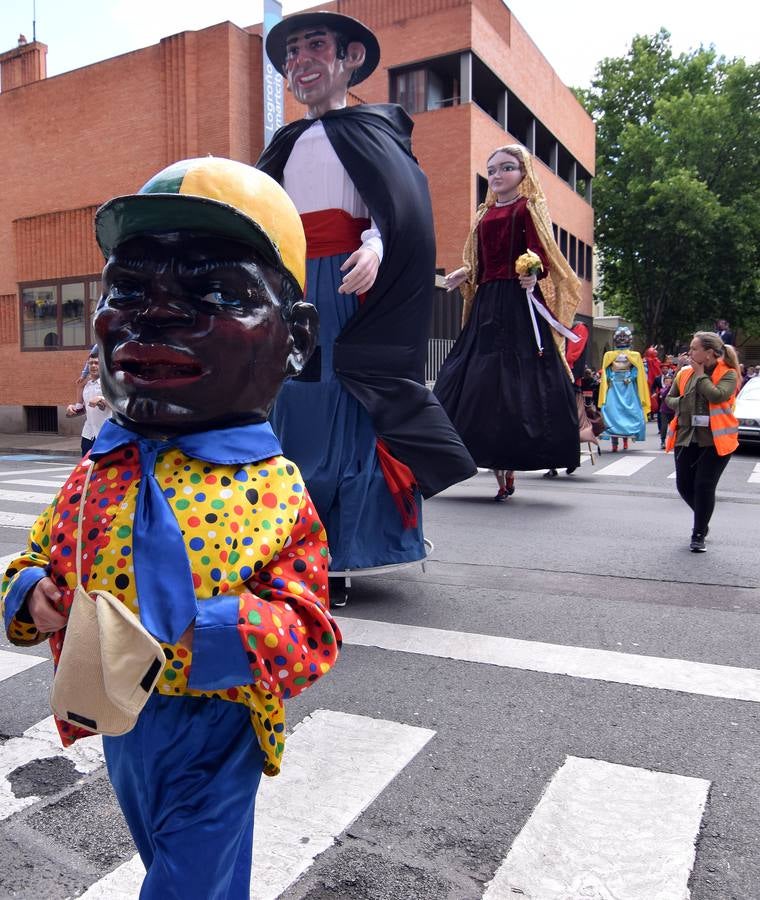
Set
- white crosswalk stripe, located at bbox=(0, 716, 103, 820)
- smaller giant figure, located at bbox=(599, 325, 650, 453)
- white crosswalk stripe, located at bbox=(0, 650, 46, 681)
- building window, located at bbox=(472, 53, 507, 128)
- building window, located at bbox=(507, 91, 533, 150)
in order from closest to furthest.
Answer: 1. white crosswalk stripe, located at bbox=(0, 716, 103, 820)
2. white crosswalk stripe, located at bbox=(0, 650, 46, 681)
3. smaller giant figure, located at bbox=(599, 325, 650, 453)
4. building window, located at bbox=(472, 53, 507, 128)
5. building window, located at bbox=(507, 91, 533, 150)

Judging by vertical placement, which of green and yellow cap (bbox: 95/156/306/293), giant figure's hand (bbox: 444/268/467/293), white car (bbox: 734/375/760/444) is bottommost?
white car (bbox: 734/375/760/444)

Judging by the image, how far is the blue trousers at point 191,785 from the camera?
4.98 feet

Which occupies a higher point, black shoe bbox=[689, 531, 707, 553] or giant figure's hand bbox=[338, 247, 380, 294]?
giant figure's hand bbox=[338, 247, 380, 294]

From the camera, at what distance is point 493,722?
317 cm

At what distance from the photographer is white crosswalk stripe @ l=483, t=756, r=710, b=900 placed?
2.18 m

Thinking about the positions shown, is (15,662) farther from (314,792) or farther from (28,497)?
(28,497)

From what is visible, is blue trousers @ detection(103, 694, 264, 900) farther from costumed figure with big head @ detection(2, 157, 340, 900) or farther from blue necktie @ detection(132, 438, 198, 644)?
blue necktie @ detection(132, 438, 198, 644)

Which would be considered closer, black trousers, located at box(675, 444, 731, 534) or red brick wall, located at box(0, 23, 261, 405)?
black trousers, located at box(675, 444, 731, 534)

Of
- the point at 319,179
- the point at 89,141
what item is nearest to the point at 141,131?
the point at 89,141

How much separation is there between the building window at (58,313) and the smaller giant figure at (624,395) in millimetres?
12086

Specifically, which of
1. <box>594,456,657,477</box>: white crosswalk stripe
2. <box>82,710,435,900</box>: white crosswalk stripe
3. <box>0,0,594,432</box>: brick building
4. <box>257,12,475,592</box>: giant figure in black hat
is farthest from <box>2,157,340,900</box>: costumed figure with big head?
<box>0,0,594,432</box>: brick building

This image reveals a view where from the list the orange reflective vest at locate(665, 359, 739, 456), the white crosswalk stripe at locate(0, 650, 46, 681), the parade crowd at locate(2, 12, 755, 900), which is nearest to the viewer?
the parade crowd at locate(2, 12, 755, 900)

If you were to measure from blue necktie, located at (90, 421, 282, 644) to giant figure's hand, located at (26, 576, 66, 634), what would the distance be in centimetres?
18

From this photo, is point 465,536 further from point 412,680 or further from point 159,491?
point 159,491
